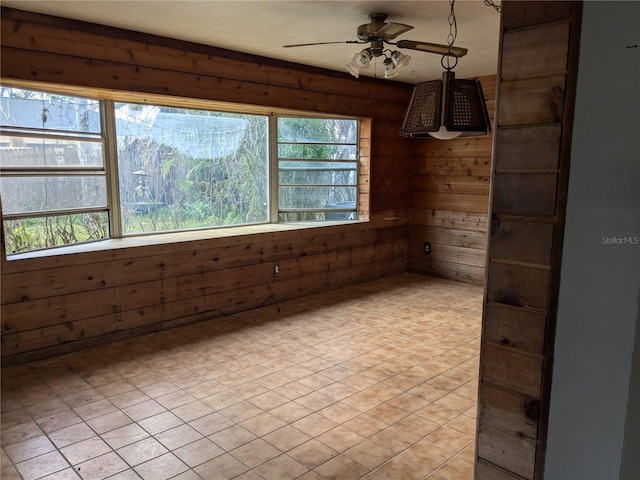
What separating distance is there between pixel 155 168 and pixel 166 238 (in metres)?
0.64

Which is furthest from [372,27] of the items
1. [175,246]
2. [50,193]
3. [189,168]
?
[50,193]

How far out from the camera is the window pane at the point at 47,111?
3.29 m

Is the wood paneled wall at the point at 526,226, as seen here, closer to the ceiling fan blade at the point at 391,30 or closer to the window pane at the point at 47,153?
the ceiling fan blade at the point at 391,30

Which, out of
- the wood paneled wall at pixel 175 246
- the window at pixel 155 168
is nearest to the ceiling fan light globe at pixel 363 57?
the wood paneled wall at pixel 175 246

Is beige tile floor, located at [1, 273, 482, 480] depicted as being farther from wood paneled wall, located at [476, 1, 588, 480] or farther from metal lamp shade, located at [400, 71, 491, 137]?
metal lamp shade, located at [400, 71, 491, 137]

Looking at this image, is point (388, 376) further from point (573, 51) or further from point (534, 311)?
point (573, 51)

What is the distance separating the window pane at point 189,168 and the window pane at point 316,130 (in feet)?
0.85

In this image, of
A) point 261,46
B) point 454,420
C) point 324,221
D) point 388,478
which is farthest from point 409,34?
point 388,478

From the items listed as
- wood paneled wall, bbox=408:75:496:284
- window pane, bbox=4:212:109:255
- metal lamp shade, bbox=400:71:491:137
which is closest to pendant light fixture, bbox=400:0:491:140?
metal lamp shade, bbox=400:71:491:137

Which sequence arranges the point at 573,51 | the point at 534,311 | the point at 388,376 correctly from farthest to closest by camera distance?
the point at 388,376, the point at 534,311, the point at 573,51

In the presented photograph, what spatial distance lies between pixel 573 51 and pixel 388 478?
185 cm

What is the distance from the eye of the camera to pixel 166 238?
414cm

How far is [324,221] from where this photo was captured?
18.0 feet

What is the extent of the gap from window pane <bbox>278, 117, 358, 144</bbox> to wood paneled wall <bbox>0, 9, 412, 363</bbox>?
0.77 feet
